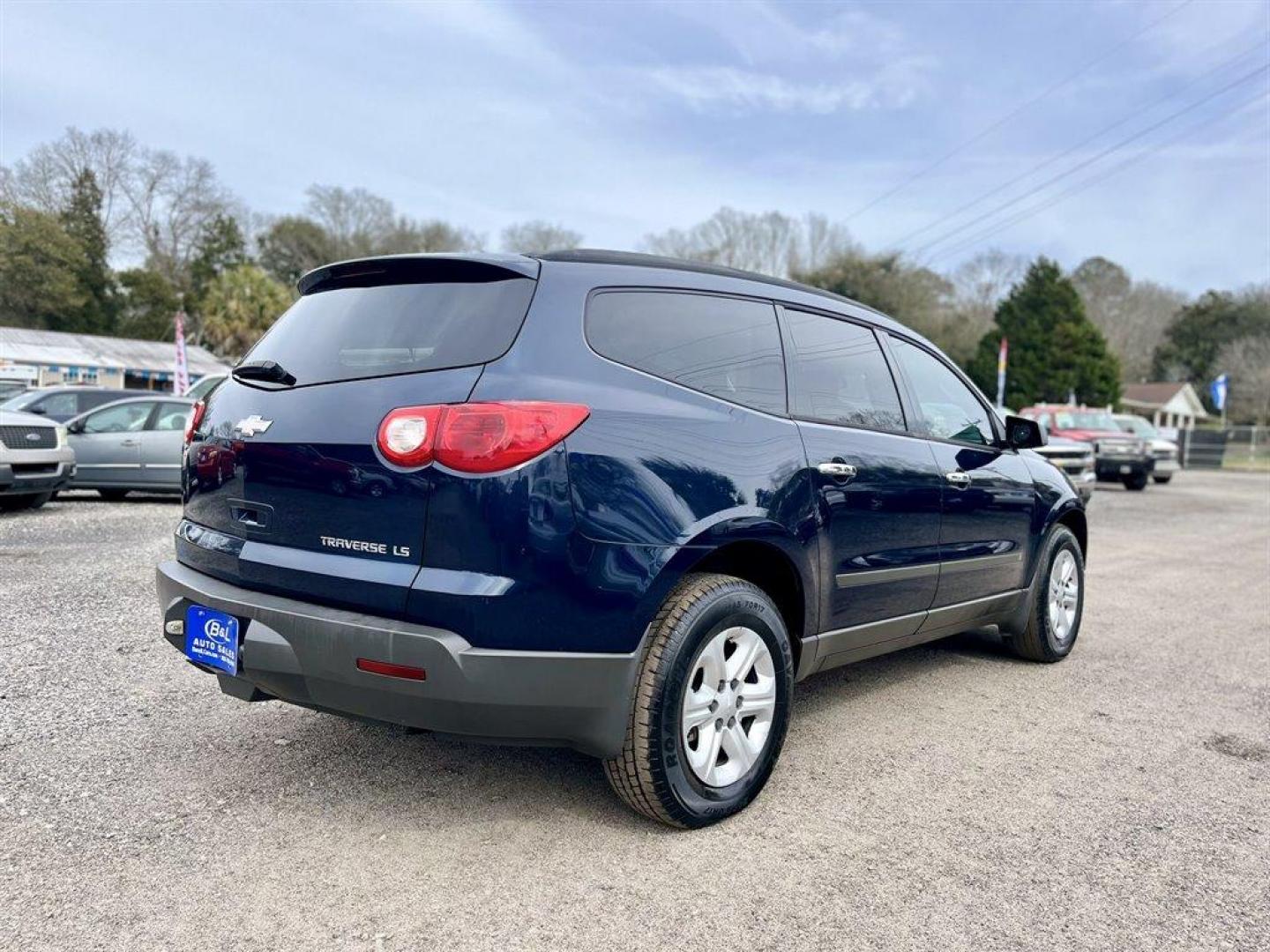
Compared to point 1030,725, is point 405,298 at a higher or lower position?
higher

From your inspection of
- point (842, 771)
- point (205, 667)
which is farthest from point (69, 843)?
point (842, 771)

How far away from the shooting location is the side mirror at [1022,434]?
4.70 metres

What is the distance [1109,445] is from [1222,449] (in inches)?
788

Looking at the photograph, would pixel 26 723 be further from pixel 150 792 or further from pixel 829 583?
pixel 829 583

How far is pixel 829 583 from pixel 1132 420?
22428 mm

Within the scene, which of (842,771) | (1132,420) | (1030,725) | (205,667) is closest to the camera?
(205,667)

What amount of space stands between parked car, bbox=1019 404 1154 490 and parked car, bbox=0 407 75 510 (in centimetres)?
1735

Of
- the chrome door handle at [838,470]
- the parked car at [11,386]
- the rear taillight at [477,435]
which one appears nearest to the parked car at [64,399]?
the parked car at [11,386]

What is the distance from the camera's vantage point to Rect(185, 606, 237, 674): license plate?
109 inches

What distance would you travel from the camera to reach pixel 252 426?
2863 mm

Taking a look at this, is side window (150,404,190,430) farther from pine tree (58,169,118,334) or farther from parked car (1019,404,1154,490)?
pine tree (58,169,118,334)

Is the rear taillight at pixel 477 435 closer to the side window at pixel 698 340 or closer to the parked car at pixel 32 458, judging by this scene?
the side window at pixel 698 340

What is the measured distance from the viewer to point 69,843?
2.63 m

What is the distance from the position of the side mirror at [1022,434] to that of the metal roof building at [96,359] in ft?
132
